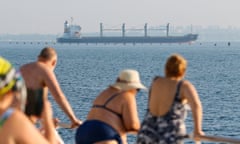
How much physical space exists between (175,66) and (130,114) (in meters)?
0.52

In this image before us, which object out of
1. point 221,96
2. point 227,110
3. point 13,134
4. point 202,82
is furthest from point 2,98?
point 202,82

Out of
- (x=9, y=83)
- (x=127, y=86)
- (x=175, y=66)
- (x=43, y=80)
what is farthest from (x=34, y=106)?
(x=9, y=83)

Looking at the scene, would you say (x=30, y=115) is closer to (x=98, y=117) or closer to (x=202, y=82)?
(x=98, y=117)

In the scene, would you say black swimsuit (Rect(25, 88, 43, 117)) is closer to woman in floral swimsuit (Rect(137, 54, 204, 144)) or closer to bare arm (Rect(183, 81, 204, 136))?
woman in floral swimsuit (Rect(137, 54, 204, 144))

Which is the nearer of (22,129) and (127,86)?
(22,129)

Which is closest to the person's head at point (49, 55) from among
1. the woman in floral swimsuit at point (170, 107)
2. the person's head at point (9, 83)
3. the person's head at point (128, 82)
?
the person's head at point (128, 82)

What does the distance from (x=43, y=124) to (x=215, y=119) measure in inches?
1091

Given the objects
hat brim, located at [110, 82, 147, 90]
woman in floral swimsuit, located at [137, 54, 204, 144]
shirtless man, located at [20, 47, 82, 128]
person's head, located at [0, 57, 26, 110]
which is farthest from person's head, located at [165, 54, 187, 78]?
person's head, located at [0, 57, 26, 110]

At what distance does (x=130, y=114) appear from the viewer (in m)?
5.44

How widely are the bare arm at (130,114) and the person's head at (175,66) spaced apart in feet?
1.10

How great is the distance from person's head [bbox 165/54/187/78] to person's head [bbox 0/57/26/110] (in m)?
2.14

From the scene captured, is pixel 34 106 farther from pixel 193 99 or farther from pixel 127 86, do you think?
pixel 193 99

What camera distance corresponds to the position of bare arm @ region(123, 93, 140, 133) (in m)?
5.41

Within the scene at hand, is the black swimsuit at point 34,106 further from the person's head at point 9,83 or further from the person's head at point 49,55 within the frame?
the person's head at point 9,83
